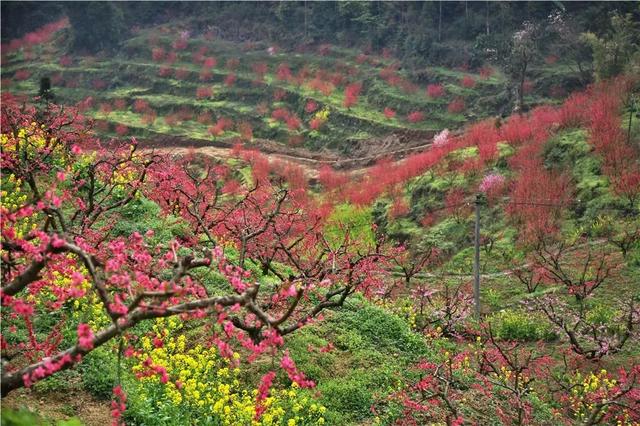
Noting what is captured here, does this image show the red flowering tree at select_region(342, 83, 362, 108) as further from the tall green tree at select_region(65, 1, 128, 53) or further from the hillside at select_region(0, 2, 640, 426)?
the tall green tree at select_region(65, 1, 128, 53)

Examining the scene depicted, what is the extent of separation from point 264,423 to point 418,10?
5143 centimetres

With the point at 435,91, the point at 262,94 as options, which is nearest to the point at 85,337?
the point at 435,91

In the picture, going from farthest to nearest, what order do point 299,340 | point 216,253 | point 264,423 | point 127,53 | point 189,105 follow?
point 127,53 → point 189,105 → point 299,340 → point 264,423 → point 216,253

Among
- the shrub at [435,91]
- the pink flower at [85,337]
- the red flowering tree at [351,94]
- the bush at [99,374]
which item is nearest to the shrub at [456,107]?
the shrub at [435,91]

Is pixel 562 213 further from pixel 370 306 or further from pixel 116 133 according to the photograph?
→ pixel 116 133

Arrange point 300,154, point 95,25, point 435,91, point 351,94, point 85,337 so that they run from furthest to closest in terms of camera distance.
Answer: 1. point 95,25
2. point 351,94
3. point 435,91
4. point 300,154
5. point 85,337

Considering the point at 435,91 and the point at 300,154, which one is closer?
the point at 300,154

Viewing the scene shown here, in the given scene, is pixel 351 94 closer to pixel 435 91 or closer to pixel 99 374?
pixel 435 91

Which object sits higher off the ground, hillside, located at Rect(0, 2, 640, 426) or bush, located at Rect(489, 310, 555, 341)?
hillside, located at Rect(0, 2, 640, 426)

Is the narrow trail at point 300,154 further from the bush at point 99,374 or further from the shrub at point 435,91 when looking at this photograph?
the bush at point 99,374

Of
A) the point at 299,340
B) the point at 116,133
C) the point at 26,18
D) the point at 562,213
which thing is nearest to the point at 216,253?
the point at 299,340

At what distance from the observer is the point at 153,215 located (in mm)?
15719

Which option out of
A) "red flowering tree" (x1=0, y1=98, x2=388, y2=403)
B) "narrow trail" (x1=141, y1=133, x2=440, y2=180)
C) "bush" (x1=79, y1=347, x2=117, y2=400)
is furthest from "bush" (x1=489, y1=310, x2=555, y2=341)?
"narrow trail" (x1=141, y1=133, x2=440, y2=180)

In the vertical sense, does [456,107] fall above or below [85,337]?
below
